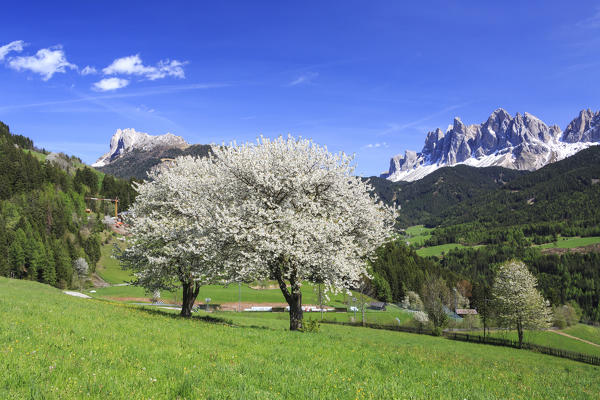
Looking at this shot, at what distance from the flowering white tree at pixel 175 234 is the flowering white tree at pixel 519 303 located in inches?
2486

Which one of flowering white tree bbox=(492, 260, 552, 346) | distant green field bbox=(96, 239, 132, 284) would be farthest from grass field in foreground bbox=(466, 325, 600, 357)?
distant green field bbox=(96, 239, 132, 284)

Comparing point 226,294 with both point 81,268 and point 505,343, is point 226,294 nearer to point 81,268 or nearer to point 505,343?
point 81,268

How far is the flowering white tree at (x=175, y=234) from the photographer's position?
2494 cm

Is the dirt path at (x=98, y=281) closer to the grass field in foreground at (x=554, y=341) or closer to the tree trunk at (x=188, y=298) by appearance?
the tree trunk at (x=188, y=298)

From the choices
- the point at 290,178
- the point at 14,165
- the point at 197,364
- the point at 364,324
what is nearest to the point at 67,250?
the point at 14,165

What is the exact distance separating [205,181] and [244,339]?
665 inches

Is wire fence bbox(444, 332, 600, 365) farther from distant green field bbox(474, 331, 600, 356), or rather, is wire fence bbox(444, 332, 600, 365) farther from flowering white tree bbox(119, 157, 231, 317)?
flowering white tree bbox(119, 157, 231, 317)

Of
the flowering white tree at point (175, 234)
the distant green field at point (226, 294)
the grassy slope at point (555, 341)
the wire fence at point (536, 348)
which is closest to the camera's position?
the flowering white tree at point (175, 234)

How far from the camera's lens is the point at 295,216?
2339 centimetres

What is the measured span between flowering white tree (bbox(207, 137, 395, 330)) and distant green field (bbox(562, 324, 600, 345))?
420 feet

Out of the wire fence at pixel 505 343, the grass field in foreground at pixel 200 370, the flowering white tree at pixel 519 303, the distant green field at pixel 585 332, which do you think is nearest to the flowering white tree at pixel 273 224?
A: the grass field in foreground at pixel 200 370

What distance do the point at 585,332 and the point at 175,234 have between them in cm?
15067

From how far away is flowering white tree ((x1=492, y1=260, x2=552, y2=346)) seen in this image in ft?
231

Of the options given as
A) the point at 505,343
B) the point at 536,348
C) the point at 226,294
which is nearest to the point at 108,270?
the point at 226,294
